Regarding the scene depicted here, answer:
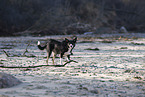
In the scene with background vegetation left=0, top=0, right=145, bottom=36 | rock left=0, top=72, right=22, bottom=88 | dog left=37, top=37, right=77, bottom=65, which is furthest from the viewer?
background vegetation left=0, top=0, right=145, bottom=36

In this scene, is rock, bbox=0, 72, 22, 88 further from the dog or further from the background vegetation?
the background vegetation

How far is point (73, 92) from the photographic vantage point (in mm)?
6914

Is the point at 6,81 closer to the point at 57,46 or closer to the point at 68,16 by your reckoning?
the point at 57,46

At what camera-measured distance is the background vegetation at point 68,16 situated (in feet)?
155

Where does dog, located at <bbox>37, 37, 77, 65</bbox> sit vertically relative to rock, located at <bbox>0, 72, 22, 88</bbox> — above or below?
above

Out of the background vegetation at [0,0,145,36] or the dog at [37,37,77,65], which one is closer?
the dog at [37,37,77,65]

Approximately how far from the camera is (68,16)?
5325cm

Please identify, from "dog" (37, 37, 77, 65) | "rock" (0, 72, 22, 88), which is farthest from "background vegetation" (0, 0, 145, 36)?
"rock" (0, 72, 22, 88)

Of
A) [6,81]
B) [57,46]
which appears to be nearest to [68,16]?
[57,46]

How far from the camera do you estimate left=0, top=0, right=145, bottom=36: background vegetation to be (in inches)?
1863

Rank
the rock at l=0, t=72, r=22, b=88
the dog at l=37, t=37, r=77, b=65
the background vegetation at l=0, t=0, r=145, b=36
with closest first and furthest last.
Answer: the rock at l=0, t=72, r=22, b=88 → the dog at l=37, t=37, r=77, b=65 → the background vegetation at l=0, t=0, r=145, b=36

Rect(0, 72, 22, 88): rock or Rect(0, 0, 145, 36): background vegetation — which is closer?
Rect(0, 72, 22, 88): rock

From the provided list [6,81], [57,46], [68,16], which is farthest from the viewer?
[68,16]

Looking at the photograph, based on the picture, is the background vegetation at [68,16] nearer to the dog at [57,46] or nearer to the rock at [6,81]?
the dog at [57,46]
